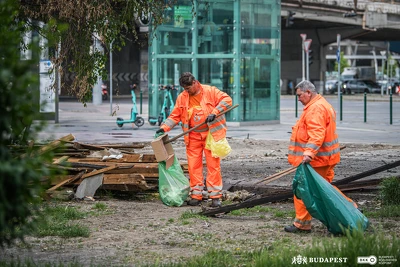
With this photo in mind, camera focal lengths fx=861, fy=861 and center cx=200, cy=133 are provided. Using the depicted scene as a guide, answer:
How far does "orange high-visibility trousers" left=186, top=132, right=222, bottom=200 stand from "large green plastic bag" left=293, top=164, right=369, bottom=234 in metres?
2.38

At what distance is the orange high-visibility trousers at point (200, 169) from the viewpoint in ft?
34.6

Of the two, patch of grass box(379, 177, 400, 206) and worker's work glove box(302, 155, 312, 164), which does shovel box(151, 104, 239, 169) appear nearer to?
patch of grass box(379, 177, 400, 206)

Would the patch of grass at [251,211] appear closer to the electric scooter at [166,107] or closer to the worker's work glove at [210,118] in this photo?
the worker's work glove at [210,118]

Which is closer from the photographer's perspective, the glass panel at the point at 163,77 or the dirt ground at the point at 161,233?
the dirt ground at the point at 161,233

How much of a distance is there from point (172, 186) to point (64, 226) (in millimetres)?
2340

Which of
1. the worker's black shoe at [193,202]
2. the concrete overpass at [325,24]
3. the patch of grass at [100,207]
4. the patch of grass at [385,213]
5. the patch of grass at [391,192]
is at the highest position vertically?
the concrete overpass at [325,24]

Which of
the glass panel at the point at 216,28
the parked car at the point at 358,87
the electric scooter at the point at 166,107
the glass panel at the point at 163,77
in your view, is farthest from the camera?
the parked car at the point at 358,87

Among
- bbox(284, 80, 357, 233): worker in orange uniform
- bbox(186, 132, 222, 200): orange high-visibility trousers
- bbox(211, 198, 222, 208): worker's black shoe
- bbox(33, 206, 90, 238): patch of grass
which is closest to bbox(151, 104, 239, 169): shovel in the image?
bbox(186, 132, 222, 200): orange high-visibility trousers

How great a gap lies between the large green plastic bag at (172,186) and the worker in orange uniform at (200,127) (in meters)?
0.16

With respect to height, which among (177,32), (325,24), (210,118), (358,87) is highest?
(325,24)

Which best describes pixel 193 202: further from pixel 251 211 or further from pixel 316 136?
pixel 316 136

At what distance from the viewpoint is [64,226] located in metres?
8.46

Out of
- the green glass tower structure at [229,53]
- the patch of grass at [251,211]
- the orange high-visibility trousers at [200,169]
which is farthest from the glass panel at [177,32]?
the patch of grass at [251,211]
